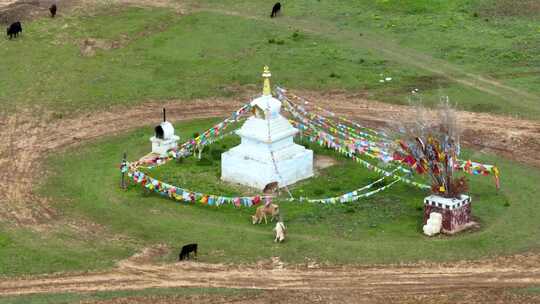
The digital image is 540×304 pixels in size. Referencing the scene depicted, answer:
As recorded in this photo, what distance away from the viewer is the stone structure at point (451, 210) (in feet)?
142

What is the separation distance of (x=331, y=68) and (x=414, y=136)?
19333mm

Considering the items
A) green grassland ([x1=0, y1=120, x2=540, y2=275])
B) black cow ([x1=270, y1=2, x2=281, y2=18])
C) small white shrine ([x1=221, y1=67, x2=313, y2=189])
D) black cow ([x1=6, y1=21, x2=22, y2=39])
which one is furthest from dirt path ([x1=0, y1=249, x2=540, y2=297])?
black cow ([x1=270, y1=2, x2=281, y2=18])

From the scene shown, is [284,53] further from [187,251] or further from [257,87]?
[187,251]

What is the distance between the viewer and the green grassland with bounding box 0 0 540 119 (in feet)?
201

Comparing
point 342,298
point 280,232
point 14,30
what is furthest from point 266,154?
point 14,30

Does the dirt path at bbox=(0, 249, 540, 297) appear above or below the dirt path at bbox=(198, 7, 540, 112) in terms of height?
below

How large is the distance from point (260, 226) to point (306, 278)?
493 centimetres

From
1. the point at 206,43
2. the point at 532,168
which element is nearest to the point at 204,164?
the point at 532,168

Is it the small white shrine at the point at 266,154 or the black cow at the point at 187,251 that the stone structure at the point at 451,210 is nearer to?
the small white shrine at the point at 266,154

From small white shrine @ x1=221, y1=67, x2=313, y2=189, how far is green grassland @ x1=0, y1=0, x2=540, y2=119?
11.8 metres

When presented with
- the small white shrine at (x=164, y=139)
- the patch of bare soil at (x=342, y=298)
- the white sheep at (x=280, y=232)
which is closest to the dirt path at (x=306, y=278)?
the patch of bare soil at (x=342, y=298)

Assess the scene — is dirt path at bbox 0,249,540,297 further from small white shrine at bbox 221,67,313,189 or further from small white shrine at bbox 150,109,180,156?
small white shrine at bbox 150,109,180,156

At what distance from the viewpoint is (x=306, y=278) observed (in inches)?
1577

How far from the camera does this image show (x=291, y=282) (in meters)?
39.8
